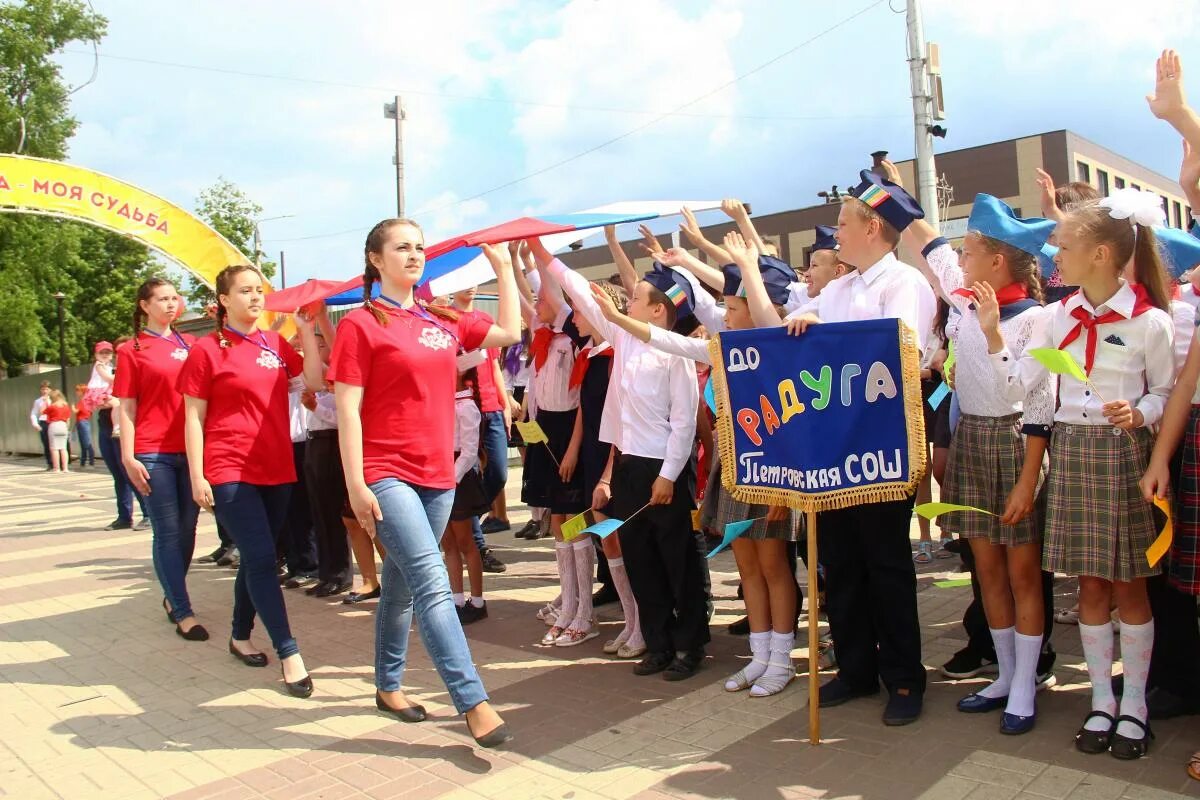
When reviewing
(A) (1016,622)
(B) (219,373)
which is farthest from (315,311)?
(A) (1016,622)

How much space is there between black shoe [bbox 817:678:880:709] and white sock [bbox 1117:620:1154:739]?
1042mm

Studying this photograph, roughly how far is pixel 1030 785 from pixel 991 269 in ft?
6.51

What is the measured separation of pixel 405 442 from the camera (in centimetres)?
393

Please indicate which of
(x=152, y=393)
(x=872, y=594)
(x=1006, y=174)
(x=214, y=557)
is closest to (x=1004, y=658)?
(x=872, y=594)

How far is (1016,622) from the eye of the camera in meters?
3.82

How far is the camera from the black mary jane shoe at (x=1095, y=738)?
3428mm

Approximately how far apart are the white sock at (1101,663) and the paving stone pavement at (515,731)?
19 cm

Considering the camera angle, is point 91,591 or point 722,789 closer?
point 722,789

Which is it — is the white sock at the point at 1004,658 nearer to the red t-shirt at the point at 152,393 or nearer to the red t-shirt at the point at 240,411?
the red t-shirt at the point at 240,411

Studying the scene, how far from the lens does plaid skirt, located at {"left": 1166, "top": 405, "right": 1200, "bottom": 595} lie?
11.1 ft

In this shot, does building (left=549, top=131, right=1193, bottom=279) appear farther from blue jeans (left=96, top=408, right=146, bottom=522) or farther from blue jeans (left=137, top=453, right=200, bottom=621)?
blue jeans (left=137, top=453, right=200, bottom=621)

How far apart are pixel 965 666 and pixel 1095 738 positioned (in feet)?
3.20

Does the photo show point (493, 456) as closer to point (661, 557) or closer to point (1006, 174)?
point (661, 557)

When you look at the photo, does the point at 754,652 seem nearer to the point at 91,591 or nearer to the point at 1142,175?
the point at 91,591
